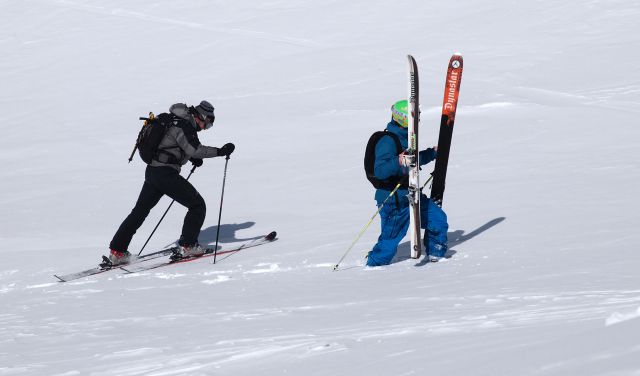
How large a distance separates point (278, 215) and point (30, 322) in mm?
3963

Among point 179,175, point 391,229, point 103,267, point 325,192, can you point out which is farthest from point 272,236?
point 391,229

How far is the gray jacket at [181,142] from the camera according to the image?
320 inches

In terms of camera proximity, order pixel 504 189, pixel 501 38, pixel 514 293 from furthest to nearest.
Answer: pixel 501 38 < pixel 504 189 < pixel 514 293

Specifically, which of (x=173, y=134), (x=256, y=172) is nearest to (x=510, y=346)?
(x=173, y=134)

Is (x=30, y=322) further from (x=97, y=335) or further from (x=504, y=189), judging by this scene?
(x=504, y=189)

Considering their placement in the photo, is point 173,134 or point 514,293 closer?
point 514,293

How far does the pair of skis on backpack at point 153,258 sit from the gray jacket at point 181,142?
0.94m

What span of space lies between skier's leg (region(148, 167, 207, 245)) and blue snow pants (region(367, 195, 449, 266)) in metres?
2.02

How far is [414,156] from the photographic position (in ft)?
23.3

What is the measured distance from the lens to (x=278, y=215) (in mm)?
10164

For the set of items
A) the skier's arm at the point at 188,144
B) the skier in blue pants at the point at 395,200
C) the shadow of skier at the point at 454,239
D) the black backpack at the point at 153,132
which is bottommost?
the shadow of skier at the point at 454,239

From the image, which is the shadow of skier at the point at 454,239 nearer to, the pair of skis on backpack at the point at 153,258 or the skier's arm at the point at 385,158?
the skier's arm at the point at 385,158

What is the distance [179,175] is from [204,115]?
0.64 m

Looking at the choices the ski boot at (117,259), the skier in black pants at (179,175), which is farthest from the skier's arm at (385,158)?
the ski boot at (117,259)
